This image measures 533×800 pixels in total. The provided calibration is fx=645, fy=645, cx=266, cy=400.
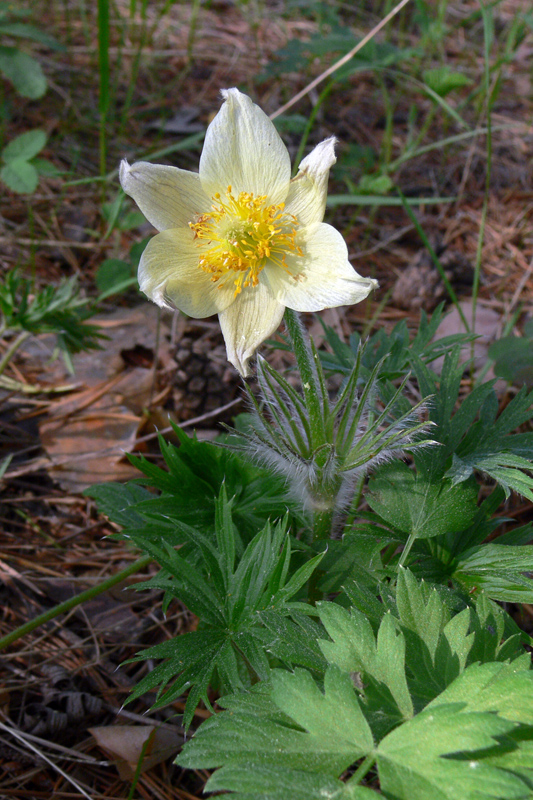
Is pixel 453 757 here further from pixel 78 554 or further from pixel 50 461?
pixel 50 461

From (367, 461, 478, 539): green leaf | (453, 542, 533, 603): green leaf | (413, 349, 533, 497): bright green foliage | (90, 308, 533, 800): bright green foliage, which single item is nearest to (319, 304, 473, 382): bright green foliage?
(90, 308, 533, 800): bright green foliage

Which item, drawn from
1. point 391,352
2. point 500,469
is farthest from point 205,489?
point 500,469

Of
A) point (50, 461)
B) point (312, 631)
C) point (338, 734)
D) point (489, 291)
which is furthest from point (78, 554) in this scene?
point (489, 291)

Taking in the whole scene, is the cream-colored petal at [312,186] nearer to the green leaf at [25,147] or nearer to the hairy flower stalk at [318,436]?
the hairy flower stalk at [318,436]

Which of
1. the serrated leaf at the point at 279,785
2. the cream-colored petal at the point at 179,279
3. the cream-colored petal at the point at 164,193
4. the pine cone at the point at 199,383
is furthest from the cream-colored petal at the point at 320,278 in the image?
the pine cone at the point at 199,383

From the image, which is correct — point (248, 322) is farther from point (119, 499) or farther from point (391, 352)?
point (119, 499)

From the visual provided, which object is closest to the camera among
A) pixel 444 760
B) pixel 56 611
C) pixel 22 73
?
pixel 444 760

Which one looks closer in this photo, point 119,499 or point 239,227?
point 239,227
